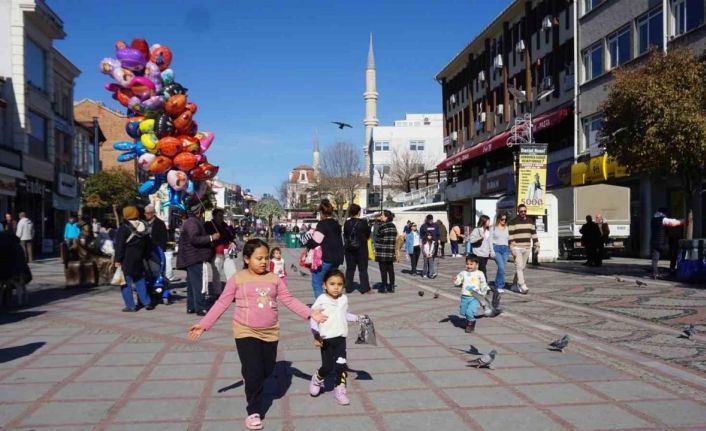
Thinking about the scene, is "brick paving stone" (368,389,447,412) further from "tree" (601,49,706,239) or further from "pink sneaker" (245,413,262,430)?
"tree" (601,49,706,239)

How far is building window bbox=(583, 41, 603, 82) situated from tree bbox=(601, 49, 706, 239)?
43.2ft

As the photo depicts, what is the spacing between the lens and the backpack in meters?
13.1

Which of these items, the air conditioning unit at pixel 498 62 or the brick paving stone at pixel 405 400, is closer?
the brick paving stone at pixel 405 400

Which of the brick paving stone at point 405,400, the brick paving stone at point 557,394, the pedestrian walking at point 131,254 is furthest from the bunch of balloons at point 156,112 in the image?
the brick paving stone at point 557,394

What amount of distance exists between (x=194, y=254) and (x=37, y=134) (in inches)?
1073

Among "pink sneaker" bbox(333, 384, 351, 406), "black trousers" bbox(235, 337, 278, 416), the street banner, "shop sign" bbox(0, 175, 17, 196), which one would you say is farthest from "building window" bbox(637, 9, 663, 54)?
"shop sign" bbox(0, 175, 17, 196)

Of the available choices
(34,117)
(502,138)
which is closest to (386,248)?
(34,117)

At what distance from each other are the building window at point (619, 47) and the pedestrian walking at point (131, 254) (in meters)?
21.8

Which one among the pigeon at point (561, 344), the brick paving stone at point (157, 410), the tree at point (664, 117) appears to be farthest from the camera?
the tree at point (664, 117)

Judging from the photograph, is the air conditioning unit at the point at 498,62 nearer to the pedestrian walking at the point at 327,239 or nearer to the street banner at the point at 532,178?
the street banner at the point at 532,178

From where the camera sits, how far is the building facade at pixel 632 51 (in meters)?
22.9

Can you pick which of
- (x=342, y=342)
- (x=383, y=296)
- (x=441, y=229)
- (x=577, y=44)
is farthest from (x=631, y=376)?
(x=577, y=44)

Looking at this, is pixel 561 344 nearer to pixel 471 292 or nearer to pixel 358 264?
pixel 471 292

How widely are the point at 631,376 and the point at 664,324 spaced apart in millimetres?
3683
